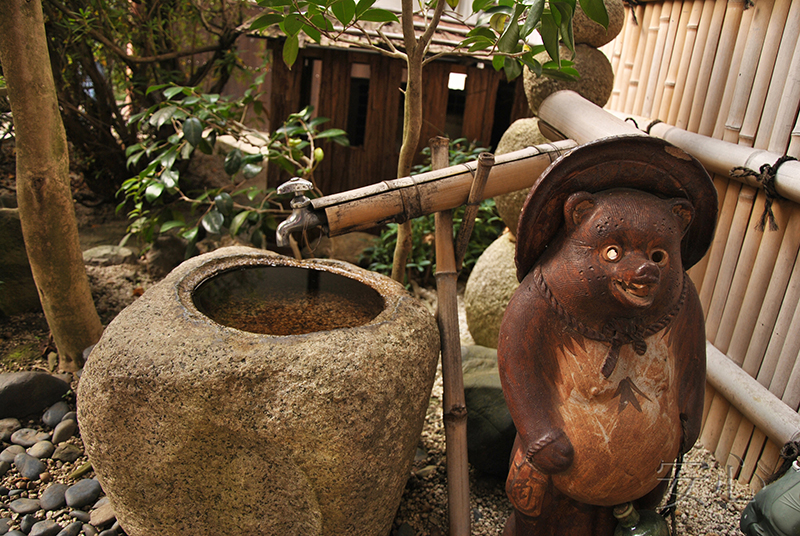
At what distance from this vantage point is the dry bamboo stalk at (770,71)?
2.24m

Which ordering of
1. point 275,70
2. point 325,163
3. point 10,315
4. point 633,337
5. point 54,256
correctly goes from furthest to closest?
point 325,163 < point 275,70 < point 10,315 < point 54,256 < point 633,337

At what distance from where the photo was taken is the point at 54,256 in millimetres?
2646

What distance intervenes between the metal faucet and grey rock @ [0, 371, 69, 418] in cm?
158

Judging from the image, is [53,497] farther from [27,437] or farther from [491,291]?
[491,291]

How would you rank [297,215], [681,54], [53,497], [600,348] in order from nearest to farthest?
[600,348] → [297,215] → [53,497] → [681,54]

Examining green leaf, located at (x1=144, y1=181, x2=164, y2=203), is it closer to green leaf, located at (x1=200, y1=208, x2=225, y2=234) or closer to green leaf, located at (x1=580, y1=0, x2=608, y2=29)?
green leaf, located at (x1=200, y1=208, x2=225, y2=234)

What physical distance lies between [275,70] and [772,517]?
383 cm

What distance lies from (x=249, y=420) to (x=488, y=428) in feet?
3.63

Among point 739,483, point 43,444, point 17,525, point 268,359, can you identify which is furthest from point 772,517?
point 43,444

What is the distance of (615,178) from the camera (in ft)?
4.96

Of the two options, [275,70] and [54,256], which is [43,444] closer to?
[54,256]

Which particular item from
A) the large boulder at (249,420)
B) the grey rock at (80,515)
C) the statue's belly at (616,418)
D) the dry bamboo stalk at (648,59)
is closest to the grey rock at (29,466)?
the grey rock at (80,515)

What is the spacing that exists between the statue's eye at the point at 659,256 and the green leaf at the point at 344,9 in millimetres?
1238

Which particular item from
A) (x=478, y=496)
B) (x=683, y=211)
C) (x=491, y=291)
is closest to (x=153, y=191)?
(x=491, y=291)
